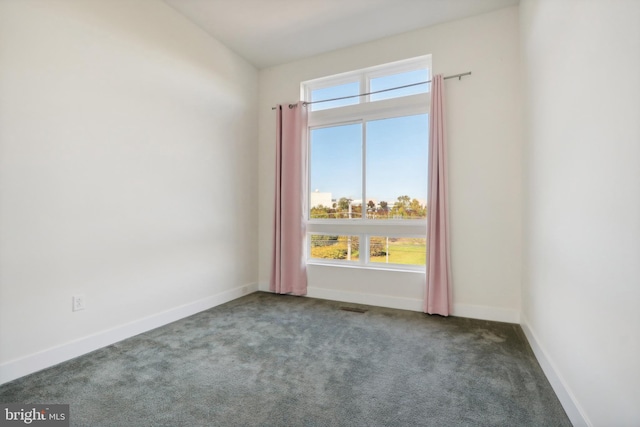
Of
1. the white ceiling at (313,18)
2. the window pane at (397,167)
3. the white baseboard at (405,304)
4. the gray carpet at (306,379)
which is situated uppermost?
the white ceiling at (313,18)

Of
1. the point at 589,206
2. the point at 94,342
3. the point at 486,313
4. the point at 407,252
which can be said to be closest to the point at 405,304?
the point at 407,252

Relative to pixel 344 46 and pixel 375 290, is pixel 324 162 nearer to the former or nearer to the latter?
pixel 344 46

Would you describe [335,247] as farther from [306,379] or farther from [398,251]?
[306,379]

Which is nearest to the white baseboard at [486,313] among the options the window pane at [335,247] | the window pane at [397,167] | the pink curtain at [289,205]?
the window pane at [397,167]

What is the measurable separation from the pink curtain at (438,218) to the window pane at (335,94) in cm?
97

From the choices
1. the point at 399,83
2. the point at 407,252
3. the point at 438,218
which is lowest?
the point at 407,252

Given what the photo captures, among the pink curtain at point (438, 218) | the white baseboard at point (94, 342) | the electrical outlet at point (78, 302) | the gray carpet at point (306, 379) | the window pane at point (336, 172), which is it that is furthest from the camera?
the window pane at point (336, 172)

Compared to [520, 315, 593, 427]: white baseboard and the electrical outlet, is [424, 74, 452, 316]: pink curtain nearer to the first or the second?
[520, 315, 593, 427]: white baseboard

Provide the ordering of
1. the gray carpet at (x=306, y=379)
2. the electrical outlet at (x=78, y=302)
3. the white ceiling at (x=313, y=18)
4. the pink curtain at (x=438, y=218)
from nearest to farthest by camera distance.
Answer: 1. the gray carpet at (x=306, y=379)
2. the electrical outlet at (x=78, y=302)
3. the white ceiling at (x=313, y=18)
4. the pink curtain at (x=438, y=218)

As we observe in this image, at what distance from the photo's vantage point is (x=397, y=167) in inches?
133

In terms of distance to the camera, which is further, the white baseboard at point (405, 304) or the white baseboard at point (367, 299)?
the white baseboard at point (367, 299)

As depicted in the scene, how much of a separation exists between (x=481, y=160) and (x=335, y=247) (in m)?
1.87

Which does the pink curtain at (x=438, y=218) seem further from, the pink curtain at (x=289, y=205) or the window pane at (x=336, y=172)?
the pink curtain at (x=289, y=205)

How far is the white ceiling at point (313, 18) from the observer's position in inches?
110
